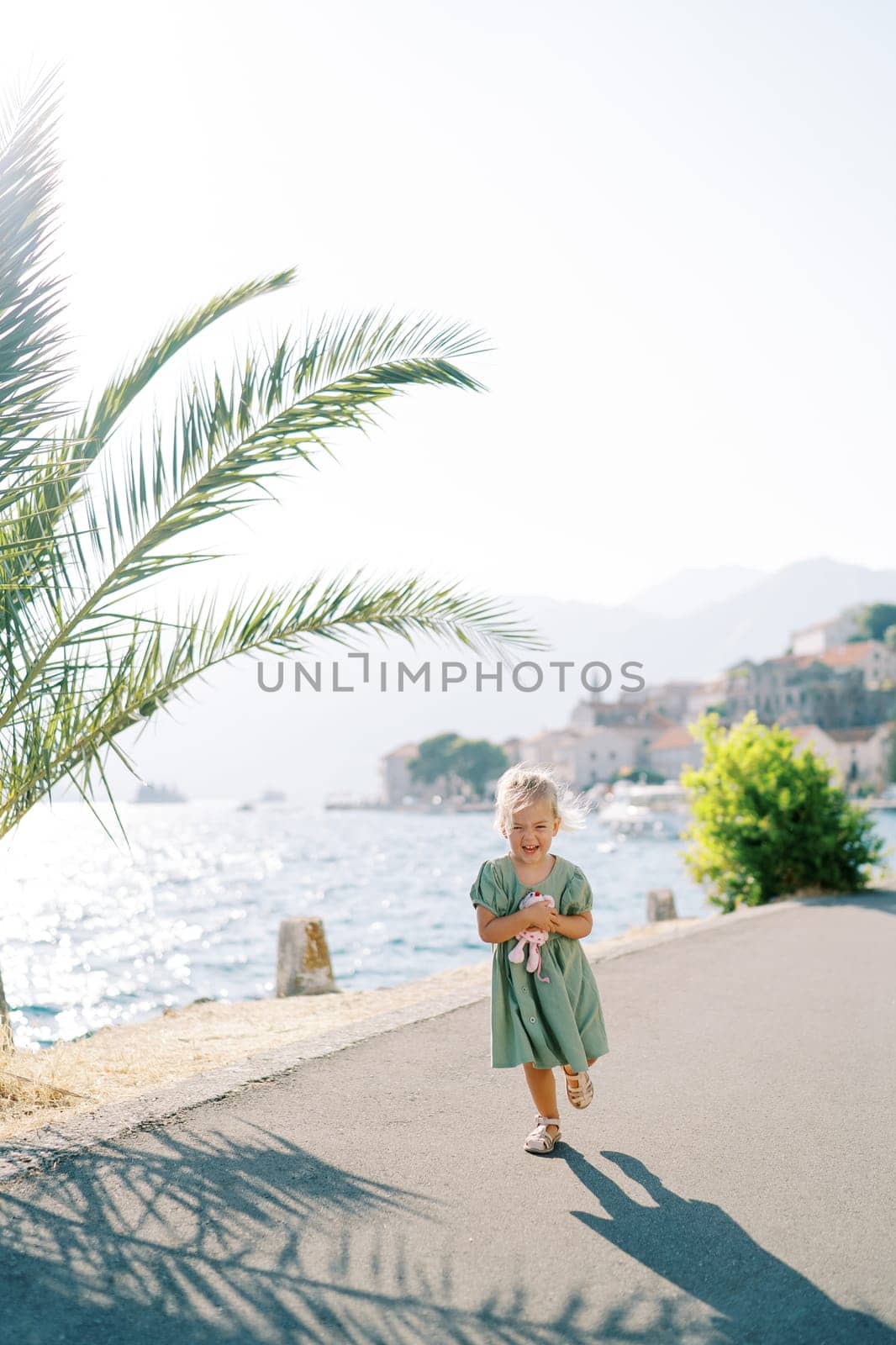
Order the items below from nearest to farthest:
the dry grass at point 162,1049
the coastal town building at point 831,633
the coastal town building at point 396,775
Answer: the dry grass at point 162,1049, the coastal town building at point 831,633, the coastal town building at point 396,775

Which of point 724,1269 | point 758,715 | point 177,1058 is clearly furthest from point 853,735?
point 724,1269

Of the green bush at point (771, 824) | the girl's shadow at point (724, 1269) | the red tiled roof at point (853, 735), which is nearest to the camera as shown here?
the girl's shadow at point (724, 1269)

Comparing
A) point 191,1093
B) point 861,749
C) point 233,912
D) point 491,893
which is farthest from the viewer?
point 861,749

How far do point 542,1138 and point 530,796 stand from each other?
45.9 inches

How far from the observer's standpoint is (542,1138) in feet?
13.0

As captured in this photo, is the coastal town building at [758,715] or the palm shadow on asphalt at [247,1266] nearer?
the palm shadow on asphalt at [247,1266]

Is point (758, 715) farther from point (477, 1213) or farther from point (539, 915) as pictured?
point (477, 1213)

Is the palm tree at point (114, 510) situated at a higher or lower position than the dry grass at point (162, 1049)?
higher

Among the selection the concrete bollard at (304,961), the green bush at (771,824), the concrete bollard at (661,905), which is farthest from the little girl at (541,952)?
the concrete bollard at (661,905)

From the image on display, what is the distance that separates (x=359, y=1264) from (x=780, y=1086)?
2.39 m

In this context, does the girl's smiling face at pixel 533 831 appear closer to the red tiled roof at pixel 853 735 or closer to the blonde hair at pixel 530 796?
the blonde hair at pixel 530 796

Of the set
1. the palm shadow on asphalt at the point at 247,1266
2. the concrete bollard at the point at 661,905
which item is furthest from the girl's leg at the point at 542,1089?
the concrete bollard at the point at 661,905

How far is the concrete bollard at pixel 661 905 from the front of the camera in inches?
563

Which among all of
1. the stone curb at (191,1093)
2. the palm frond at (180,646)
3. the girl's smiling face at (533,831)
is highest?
the palm frond at (180,646)
